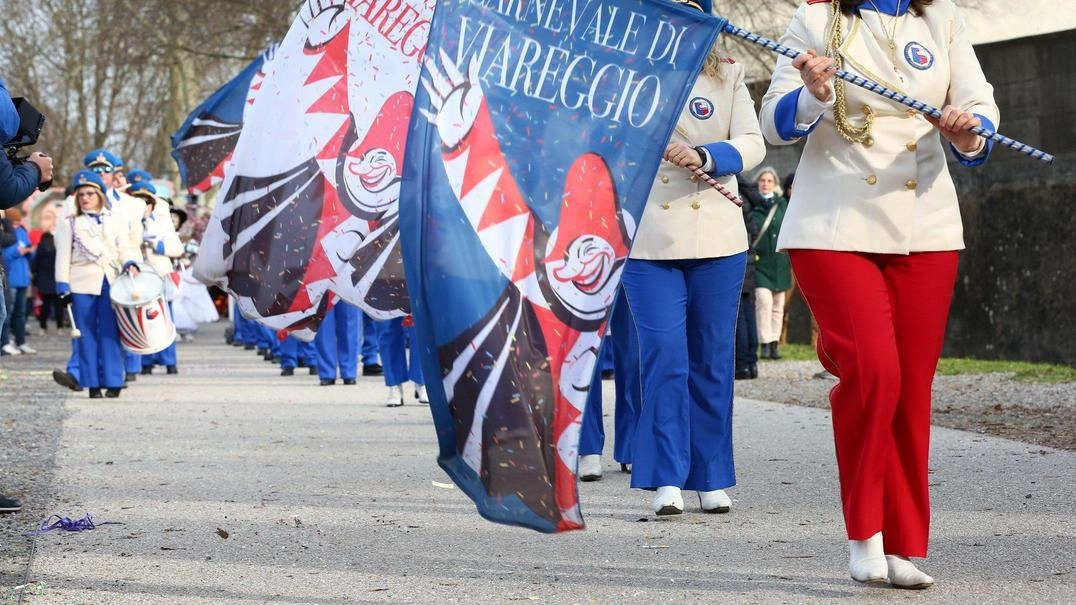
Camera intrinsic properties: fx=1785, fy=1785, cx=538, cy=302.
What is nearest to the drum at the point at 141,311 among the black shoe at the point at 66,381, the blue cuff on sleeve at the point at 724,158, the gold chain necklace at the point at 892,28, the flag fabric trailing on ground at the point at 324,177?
the black shoe at the point at 66,381

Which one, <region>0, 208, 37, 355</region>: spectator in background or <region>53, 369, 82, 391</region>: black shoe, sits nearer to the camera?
<region>53, 369, 82, 391</region>: black shoe

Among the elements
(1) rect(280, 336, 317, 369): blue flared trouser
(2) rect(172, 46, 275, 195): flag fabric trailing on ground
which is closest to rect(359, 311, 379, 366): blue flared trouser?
(1) rect(280, 336, 317, 369): blue flared trouser

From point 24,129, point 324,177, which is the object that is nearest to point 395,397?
point 324,177

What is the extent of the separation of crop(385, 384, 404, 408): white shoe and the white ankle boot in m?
8.17

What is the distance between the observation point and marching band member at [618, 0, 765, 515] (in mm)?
6984

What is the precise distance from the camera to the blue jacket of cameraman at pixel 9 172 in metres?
7.09

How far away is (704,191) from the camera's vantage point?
7.12 meters

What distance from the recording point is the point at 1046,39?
1623 centimetres

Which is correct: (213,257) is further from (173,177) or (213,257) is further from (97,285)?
(173,177)

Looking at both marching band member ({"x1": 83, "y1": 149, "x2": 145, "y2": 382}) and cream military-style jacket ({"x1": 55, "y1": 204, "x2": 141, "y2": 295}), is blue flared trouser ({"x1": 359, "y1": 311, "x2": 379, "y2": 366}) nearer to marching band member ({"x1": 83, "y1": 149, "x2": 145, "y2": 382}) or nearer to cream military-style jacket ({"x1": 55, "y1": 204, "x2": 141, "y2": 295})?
marching band member ({"x1": 83, "y1": 149, "x2": 145, "y2": 382})

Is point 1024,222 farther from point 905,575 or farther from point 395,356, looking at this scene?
point 905,575

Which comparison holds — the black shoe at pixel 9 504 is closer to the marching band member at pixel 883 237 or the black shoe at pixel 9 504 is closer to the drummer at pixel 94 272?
the marching band member at pixel 883 237

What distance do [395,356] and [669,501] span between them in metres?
6.48

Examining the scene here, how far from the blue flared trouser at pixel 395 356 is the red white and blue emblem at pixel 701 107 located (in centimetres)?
618
